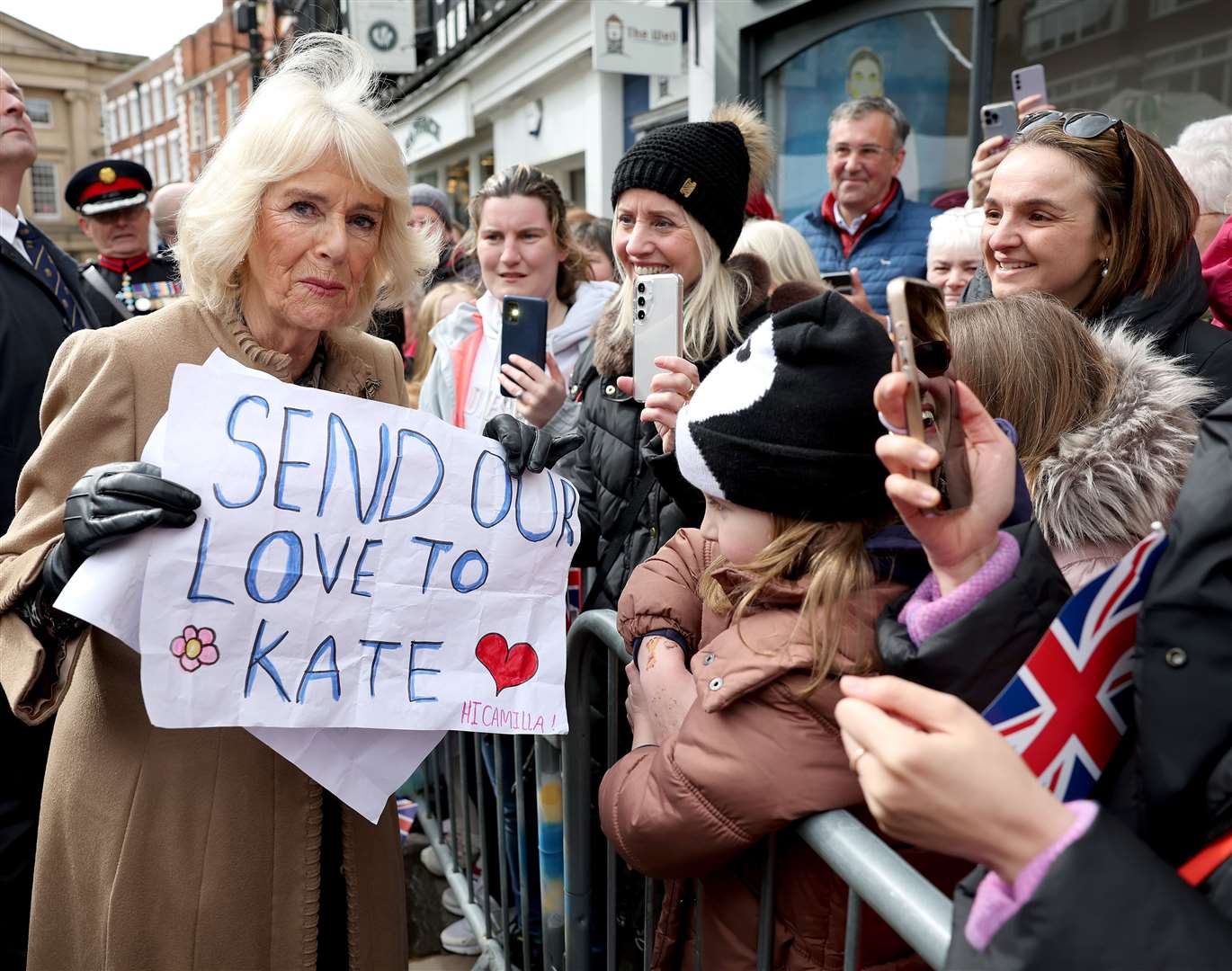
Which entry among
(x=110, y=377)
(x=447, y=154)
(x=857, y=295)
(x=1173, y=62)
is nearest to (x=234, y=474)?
(x=110, y=377)

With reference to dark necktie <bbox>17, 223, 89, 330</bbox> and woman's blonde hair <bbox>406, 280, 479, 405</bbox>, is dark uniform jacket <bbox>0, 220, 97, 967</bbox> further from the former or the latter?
woman's blonde hair <bbox>406, 280, 479, 405</bbox>

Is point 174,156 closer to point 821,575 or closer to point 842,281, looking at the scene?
point 842,281

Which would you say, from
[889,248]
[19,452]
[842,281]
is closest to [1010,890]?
[842,281]

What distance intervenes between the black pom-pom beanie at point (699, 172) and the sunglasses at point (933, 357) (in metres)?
1.67

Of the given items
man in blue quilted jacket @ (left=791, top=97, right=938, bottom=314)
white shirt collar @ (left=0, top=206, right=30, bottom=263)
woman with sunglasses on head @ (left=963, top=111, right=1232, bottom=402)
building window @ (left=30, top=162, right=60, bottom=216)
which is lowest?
woman with sunglasses on head @ (left=963, top=111, right=1232, bottom=402)

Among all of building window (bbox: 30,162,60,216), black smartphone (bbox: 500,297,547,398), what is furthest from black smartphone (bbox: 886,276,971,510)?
building window (bbox: 30,162,60,216)

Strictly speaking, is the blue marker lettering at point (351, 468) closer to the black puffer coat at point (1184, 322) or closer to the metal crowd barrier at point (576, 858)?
the metal crowd barrier at point (576, 858)

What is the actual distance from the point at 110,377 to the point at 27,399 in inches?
55.4

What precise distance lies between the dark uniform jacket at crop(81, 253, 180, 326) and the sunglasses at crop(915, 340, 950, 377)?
13.7 ft

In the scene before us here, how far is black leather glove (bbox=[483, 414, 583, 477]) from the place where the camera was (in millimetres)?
1768

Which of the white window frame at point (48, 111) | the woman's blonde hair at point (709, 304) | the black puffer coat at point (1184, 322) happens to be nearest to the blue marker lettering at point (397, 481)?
the woman's blonde hair at point (709, 304)

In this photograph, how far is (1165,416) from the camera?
1.37 m

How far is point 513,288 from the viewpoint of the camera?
136 inches

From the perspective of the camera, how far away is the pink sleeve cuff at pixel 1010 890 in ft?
2.61
